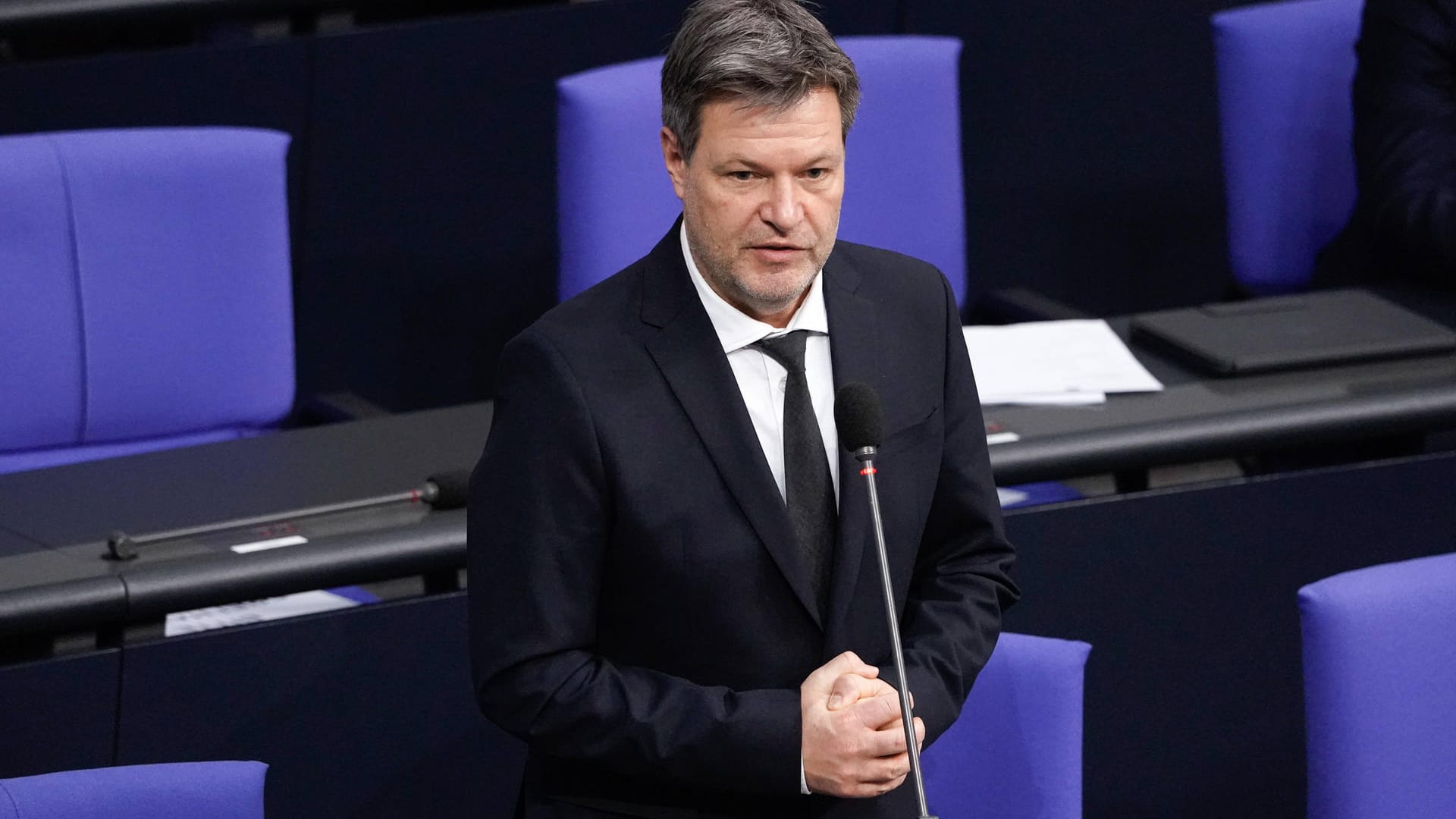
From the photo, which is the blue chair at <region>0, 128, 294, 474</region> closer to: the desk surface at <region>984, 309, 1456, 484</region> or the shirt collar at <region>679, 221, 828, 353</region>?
the desk surface at <region>984, 309, 1456, 484</region>

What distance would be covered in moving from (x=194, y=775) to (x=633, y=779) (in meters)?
0.35

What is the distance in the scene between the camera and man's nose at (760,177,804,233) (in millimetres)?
1413

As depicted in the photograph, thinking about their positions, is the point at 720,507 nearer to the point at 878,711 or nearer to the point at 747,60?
the point at 878,711

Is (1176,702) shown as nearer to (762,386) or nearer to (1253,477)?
(1253,477)

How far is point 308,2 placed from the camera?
3271mm

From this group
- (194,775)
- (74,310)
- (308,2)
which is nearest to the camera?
(194,775)

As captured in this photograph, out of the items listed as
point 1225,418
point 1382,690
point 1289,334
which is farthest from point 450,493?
point 1289,334

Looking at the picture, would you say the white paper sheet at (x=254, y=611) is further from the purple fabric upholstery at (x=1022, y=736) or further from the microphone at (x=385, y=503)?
the purple fabric upholstery at (x=1022, y=736)

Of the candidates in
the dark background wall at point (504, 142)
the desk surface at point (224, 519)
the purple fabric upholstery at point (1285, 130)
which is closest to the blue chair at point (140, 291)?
the desk surface at point (224, 519)

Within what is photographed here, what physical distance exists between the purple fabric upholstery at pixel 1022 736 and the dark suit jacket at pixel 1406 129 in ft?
4.53

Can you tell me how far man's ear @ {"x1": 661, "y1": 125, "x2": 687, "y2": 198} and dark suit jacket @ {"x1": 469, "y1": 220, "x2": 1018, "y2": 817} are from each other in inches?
3.4

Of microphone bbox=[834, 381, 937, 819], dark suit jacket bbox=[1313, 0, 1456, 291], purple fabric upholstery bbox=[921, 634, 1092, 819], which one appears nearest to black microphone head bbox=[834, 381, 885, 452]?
microphone bbox=[834, 381, 937, 819]

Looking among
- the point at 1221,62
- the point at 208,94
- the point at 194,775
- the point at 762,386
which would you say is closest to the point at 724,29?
the point at 762,386

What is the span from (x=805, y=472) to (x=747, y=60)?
33cm
